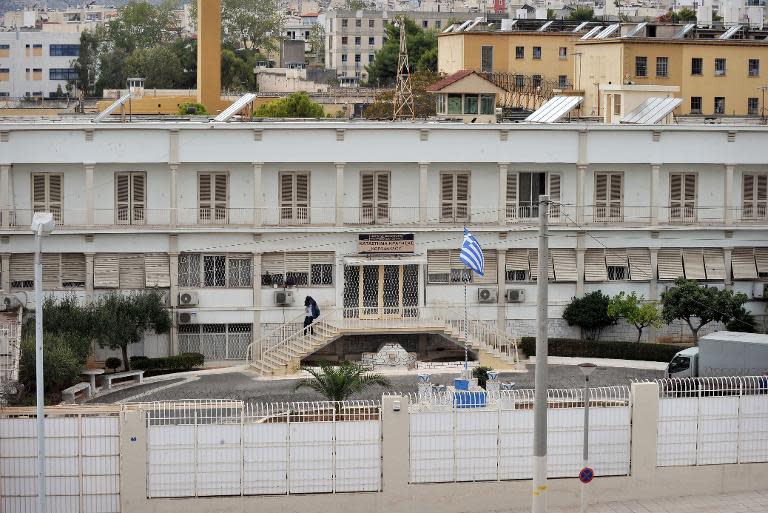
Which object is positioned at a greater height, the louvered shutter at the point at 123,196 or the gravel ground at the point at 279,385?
the louvered shutter at the point at 123,196

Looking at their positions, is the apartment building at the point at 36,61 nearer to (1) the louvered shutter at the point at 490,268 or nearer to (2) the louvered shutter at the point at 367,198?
(2) the louvered shutter at the point at 367,198

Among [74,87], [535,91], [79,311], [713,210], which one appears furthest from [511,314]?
[74,87]

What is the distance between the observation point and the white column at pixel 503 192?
2174 inches

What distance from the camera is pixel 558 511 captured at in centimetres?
3634

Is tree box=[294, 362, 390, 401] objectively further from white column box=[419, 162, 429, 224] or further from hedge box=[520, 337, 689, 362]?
white column box=[419, 162, 429, 224]

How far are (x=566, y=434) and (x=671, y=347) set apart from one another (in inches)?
660

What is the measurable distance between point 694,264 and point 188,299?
1577cm

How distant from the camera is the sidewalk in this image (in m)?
36.4

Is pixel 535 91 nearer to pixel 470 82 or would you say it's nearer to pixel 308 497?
pixel 470 82

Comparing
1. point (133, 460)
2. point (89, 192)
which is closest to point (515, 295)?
point (89, 192)

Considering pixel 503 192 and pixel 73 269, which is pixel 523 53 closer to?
pixel 503 192

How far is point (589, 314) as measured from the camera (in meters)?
54.7

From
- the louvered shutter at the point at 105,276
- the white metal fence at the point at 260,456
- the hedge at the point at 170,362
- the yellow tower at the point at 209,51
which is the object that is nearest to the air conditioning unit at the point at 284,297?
the hedge at the point at 170,362

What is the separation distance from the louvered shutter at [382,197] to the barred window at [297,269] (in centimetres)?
204
